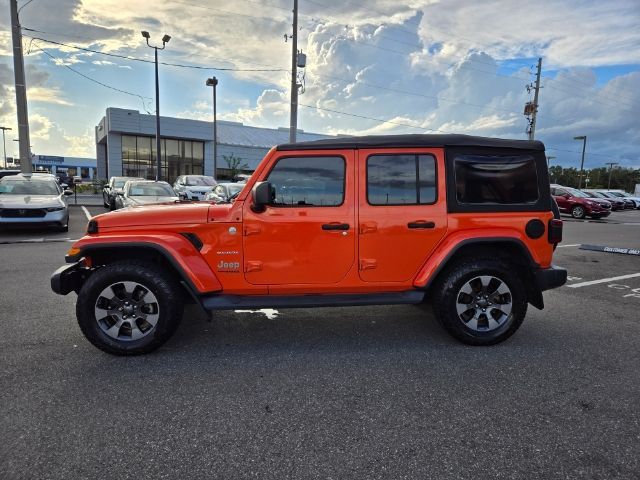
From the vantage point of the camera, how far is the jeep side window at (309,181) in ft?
12.5

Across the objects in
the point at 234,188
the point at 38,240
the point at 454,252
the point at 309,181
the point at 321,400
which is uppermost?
the point at 234,188

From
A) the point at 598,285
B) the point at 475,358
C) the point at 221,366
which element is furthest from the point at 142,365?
the point at 598,285

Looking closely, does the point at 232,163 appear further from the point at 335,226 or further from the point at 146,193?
the point at 335,226

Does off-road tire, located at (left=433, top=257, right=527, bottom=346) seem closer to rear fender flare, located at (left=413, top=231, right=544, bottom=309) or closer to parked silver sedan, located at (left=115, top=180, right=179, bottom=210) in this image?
rear fender flare, located at (left=413, top=231, right=544, bottom=309)

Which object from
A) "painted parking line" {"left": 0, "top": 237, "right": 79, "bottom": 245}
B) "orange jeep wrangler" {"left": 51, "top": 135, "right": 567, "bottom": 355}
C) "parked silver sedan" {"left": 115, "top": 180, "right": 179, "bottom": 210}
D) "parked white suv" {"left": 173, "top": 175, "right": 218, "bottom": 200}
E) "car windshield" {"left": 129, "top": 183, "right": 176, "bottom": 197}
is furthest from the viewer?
"parked white suv" {"left": 173, "top": 175, "right": 218, "bottom": 200}

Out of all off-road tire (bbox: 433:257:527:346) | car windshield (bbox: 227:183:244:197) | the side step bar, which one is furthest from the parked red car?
the side step bar

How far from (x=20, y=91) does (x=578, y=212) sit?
2480 centimetres

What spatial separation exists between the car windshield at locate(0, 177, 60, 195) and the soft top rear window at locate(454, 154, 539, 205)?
38.5ft

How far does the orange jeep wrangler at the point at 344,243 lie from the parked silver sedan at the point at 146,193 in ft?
30.1

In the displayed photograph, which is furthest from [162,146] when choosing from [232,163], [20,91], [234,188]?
[234,188]

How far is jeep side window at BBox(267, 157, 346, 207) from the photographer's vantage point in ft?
12.5

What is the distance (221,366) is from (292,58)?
18.2m

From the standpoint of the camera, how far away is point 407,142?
3916 millimetres

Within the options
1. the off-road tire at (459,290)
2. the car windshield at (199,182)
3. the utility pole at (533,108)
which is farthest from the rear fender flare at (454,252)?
the utility pole at (533,108)
